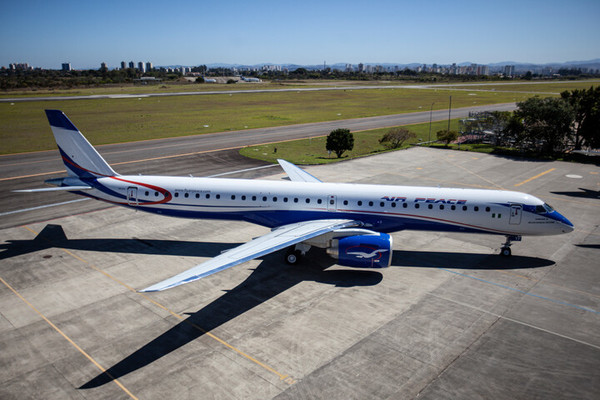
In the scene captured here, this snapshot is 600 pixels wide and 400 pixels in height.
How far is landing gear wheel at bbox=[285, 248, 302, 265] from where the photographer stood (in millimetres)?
23891

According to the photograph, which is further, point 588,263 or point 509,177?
point 509,177

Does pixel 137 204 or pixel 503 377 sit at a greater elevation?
pixel 137 204

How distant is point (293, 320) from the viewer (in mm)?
18391

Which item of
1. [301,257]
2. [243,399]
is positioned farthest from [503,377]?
[301,257]

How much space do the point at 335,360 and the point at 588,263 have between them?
19102 millimetres

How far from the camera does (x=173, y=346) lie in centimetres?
1653

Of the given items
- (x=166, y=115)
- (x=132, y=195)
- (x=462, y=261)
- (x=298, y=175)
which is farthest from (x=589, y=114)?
(x=166, y=115)

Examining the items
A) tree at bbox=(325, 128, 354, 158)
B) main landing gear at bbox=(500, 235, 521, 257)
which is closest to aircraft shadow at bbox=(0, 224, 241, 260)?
main landing gear at bbox=(500, 235, 521, 257)

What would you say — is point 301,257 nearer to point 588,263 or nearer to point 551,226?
point 551,226

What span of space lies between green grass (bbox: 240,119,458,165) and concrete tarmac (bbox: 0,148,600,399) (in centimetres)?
2551

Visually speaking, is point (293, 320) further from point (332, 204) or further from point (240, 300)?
point (332, 204)

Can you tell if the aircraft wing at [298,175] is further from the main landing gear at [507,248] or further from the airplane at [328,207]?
the main landing gear at [507,248]

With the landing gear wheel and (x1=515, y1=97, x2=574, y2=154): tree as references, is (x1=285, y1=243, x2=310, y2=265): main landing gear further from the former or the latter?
(x1=515, y1=97, x2=574, y2=154): tree

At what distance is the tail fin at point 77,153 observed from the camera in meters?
27.3
